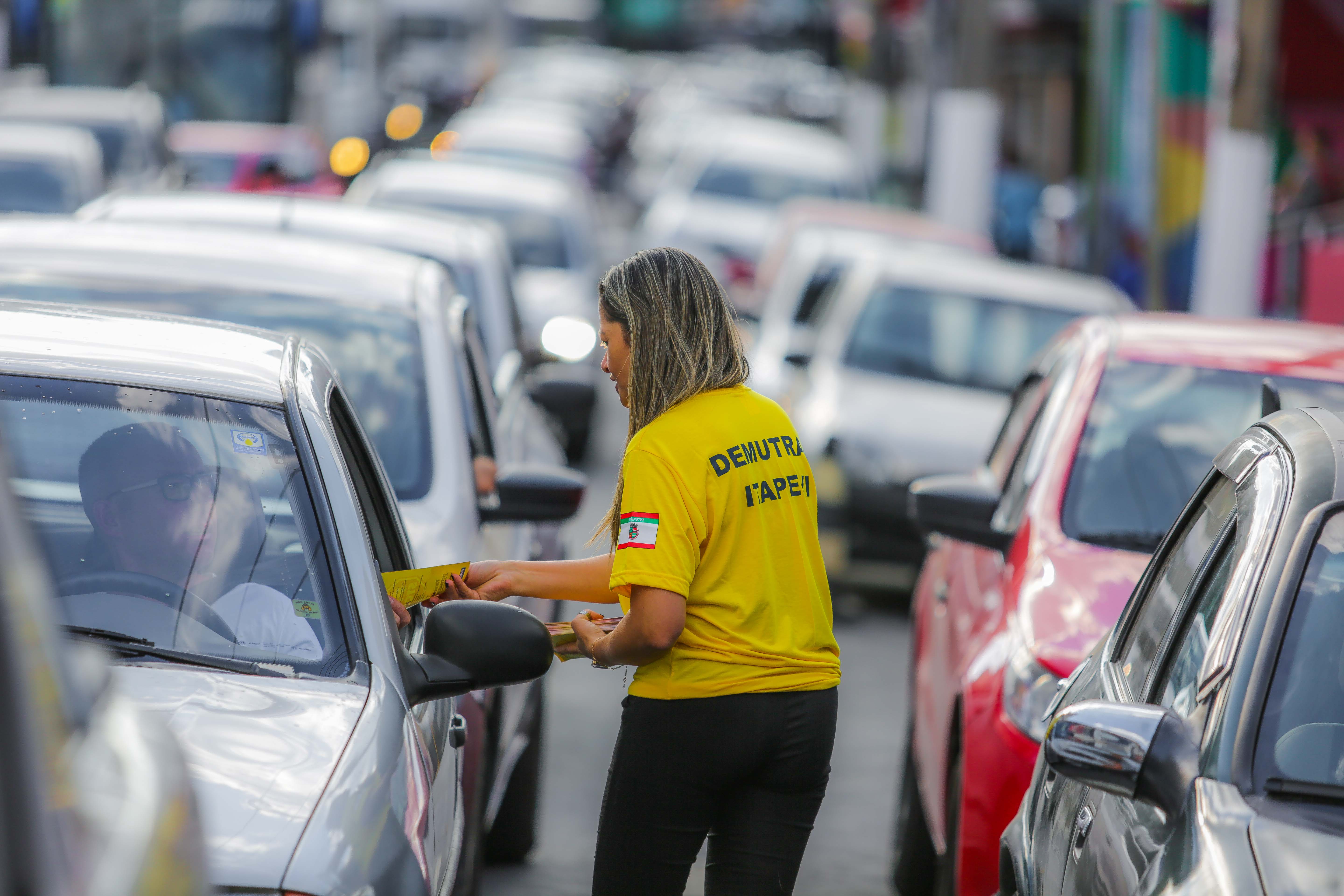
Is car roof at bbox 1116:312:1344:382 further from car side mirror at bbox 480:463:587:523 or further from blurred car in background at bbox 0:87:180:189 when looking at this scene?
blurred car in background at bbox 0:87:180:189

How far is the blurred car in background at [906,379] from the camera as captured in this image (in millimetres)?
10203

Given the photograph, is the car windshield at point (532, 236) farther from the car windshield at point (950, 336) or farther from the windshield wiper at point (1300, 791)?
the windshield wiper at point (1300, 791)

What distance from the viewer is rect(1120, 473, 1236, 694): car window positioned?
3.68 m

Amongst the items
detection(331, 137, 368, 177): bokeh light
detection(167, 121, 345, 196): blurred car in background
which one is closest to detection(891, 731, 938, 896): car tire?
detection(167, 121, 345, 196): blurred car in background

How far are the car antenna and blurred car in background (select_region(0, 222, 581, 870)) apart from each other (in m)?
2.00

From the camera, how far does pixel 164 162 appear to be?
18422 millimetres

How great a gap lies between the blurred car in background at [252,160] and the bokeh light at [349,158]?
1.04 ft

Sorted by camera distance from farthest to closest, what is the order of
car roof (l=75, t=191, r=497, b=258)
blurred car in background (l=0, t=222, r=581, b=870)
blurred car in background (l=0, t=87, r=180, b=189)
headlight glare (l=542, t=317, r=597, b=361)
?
blurred car in background (l=0, t=87, r=180, b=189) → headlight glare (l=542, t=317, r=597, b=361) → car roof (l=75, t=191, r=497, b=258) → blurred car in background (l=0, t=222, r=581, b=870)

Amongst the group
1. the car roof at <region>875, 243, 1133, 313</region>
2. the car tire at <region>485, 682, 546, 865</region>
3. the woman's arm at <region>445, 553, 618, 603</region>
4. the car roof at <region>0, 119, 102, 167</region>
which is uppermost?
the woman's arm at <region>445, 553, 618, 603</region>

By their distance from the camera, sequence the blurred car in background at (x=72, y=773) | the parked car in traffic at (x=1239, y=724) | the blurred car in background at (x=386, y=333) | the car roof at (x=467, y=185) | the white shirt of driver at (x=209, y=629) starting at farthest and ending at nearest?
1. the car roof at (x=467, y=185)
2. the blurred car in background at (x=386, y=333)
3. the white shirt of driver at (x=209, y=629)
4. the parked car in traffic at (x=1239, y=724)
5. the blurred car in background at (x=72, y=773)

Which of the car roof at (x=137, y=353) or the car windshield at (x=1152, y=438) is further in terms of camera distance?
the car windshield at (x=1152, y=438)

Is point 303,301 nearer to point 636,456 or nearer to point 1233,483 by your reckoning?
point 636,456

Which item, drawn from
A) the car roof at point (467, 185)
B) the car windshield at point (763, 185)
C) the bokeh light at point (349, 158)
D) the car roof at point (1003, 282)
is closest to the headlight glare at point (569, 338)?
the car roof at point (467, 185)

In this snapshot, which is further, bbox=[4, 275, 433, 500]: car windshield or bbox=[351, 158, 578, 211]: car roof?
bbox=[351, 158, 578, 211]: car roof
